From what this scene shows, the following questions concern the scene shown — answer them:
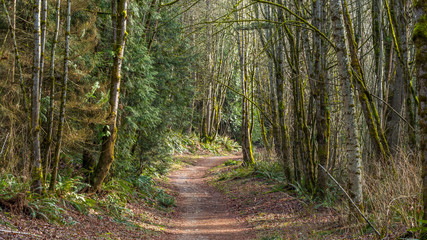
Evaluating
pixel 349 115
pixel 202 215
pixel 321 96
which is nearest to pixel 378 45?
pixel 321 96

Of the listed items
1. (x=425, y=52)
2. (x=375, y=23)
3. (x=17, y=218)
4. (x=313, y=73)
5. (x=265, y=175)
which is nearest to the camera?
(x=425, y=52)

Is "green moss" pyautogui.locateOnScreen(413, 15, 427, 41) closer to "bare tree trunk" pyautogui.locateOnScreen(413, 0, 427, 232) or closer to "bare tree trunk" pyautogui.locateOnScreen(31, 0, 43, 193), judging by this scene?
"bare tree trunk" pyautogui.locateOnScreen(413, 0, 427, 232)

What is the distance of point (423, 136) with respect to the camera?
3250 mm

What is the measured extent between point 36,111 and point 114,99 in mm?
2138

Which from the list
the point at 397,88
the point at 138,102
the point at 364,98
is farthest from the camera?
the point at 138,102

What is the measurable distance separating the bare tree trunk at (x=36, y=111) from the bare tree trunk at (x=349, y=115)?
5103 mm

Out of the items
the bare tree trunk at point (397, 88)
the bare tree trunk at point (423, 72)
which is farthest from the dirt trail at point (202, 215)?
the bare tree trunk at point (423, 72)

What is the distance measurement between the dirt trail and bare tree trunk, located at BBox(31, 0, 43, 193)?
3.06 metres

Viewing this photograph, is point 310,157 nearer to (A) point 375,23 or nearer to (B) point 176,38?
(A) point 375,23

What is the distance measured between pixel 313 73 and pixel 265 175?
5.55m

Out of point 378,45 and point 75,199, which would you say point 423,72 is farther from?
point 75,199

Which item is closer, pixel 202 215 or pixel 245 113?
pixel 202 215

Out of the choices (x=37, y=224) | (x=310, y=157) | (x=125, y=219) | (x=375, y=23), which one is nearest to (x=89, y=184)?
(x=125, y=219)

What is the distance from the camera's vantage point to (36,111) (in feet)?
20.2
